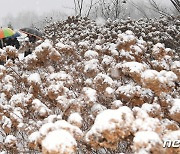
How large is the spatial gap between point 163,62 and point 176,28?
8996 mm

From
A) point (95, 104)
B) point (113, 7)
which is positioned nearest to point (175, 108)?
point (95, 104)

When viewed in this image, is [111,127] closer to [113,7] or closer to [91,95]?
[91,95]

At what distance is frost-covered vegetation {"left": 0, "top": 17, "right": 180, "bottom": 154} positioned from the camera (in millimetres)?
2389

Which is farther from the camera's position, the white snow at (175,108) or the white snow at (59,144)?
the white snow at (175,108)

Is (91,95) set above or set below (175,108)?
below

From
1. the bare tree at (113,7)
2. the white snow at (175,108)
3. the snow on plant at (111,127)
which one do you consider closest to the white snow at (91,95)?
the white snow at (175,108)

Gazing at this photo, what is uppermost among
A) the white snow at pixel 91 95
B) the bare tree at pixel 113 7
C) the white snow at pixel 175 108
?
the white snow at pixel 175 108

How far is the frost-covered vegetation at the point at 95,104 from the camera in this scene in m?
2.39

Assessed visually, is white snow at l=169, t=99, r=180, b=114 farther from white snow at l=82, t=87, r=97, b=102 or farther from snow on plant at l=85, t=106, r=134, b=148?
white snow at l=82, t=87, r=97, b=102

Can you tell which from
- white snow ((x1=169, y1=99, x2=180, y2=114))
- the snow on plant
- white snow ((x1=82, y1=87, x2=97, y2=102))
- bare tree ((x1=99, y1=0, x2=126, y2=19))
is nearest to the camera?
the snow on plant

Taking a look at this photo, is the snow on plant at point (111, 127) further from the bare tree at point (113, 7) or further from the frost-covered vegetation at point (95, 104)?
the bare tree at point (113, 7)

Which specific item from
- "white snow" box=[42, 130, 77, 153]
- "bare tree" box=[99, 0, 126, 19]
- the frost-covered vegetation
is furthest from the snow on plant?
"bare tree" box=[99, 0, 126, 19]

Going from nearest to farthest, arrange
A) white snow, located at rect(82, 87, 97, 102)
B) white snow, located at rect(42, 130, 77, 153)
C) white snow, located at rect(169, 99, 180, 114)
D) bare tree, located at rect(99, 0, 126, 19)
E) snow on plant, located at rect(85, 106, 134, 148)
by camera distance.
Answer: white snow, located at rect(42, 130, 77, 153)
snow on plant, located at rect(85, 106, 134, 148)
white snow, located at rect(169, 99, 180, 114)
white snow, located at rect(82, 87, 97, 102)
bare tree, located at rect(99, 0, 126, 19)

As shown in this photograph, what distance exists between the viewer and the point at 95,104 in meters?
3.92
